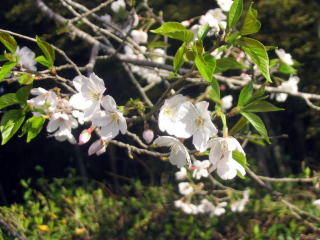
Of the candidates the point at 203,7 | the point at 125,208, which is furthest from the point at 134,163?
the point at 203,7

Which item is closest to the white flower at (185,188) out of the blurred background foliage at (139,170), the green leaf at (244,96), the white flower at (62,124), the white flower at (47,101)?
the blurred background foliage at (139,170)

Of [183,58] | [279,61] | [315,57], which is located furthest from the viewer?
[315,57]

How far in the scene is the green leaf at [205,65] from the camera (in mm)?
841

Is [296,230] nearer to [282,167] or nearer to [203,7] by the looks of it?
[282,167]

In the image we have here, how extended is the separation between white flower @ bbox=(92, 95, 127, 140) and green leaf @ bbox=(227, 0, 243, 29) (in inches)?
15.0

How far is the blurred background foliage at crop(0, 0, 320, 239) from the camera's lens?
3572mm

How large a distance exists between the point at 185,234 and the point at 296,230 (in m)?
1.00

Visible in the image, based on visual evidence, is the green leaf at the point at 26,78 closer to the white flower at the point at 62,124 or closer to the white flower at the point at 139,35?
the white flower at the point at 62,124

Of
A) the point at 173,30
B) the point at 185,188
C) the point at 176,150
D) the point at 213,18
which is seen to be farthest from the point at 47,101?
the point at 185,188

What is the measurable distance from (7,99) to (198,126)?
60cm

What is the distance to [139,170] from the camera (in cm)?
562

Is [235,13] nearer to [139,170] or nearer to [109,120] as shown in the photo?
[109,120]

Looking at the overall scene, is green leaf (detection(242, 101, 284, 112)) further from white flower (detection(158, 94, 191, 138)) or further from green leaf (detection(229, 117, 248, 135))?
white flower (detection(158, 94, 191, 138))

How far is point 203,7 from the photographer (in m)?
4.63
